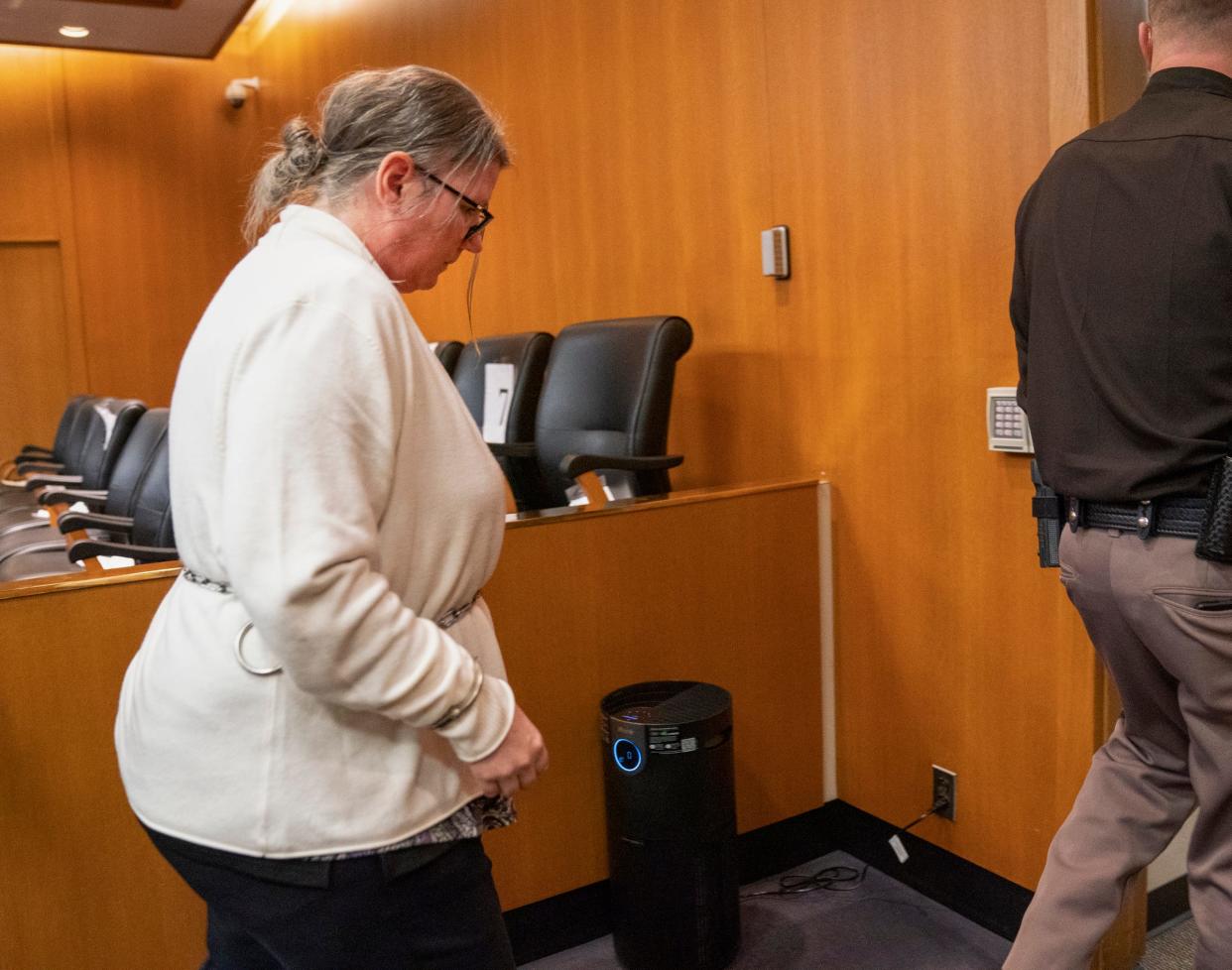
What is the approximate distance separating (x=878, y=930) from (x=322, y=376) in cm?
183

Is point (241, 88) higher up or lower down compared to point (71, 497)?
higher up

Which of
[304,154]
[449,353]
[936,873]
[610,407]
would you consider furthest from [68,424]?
[304,154]

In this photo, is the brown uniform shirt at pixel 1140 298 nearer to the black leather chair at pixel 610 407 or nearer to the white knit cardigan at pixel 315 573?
the white knit cardigan at pixel 315 573

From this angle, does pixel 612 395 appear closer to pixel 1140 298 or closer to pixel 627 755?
pixel 627 755

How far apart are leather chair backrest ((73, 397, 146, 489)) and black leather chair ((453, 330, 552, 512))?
1375mm

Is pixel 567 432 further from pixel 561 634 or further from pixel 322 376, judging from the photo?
pixel 322 376

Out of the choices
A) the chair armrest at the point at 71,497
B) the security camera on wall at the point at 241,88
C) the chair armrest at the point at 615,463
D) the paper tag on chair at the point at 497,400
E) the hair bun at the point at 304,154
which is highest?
the security camera on wall at the point at 241,88

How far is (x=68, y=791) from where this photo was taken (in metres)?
1.72

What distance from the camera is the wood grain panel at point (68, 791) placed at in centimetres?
168

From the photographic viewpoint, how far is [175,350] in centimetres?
749

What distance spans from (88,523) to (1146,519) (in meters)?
2.20

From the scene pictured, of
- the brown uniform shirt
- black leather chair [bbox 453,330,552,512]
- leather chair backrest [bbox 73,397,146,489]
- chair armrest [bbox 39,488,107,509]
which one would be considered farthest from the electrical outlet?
leather chair backrest [bbox 73,397,146,489]

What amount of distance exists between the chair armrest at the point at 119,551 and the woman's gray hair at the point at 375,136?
1.18 metres

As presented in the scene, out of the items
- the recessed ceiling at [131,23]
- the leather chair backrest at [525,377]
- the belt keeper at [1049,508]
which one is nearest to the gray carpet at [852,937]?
the belt keeper at [1049,508]
